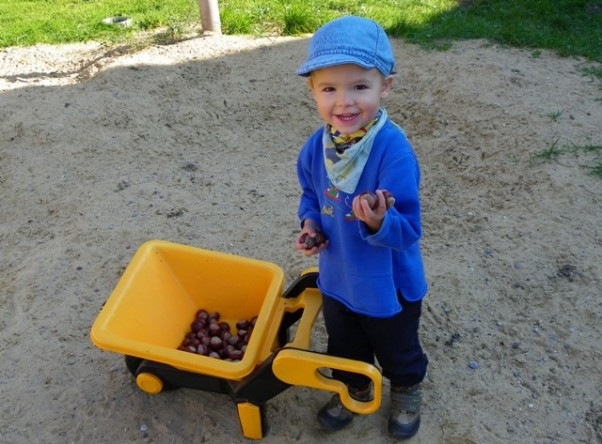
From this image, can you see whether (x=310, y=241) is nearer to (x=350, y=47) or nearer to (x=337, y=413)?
(x=350, y=47)

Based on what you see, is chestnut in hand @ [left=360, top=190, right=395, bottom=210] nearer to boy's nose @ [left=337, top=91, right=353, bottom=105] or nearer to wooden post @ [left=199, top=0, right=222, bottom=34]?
boy's nose @ [left=337, top=91, right=353, bottom=105]

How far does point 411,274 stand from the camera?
1679 millimetres

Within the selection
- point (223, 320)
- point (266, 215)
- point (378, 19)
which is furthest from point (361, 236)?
point (378, 19)

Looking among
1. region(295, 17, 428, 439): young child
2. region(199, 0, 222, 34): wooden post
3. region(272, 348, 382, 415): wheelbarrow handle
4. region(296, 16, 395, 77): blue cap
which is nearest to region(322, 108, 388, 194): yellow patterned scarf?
region(295, 17, 428, 439): young child

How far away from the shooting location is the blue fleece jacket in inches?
57.6

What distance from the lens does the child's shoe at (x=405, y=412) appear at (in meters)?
1.98

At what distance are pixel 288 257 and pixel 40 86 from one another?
7.86 feet

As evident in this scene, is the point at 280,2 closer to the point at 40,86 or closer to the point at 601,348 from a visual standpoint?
the point at 40,86

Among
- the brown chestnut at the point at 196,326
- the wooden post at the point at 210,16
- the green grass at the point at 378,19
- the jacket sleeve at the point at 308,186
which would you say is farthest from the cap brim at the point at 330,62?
the wooden post at the point at 210,16

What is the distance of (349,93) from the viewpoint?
1469 mm

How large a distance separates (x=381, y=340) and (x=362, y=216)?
593 mm

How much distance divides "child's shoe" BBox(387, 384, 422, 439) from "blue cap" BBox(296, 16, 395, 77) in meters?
1.03

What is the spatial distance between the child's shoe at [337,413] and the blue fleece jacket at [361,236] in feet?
1.39

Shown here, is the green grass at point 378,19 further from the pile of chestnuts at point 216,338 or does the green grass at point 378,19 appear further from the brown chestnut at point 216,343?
the brown chestnut at point 216,343
